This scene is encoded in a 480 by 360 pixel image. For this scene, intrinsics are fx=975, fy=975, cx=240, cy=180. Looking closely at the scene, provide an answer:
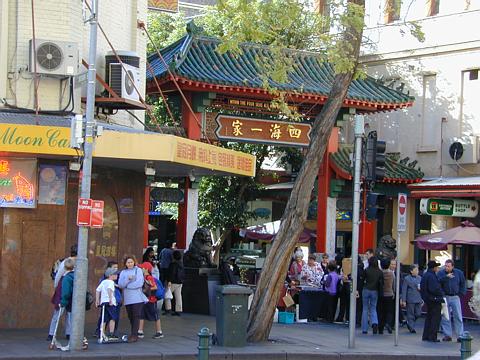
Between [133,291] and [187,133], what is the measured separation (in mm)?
9696

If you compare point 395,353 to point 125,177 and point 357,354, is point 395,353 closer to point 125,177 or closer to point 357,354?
point 357,354

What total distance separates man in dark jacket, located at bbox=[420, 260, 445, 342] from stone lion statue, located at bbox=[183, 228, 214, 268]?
5922mm

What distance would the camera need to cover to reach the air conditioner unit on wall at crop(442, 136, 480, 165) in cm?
3177

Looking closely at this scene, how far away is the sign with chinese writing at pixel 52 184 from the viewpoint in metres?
19.6

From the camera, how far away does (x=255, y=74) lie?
28266mm

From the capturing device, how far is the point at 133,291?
17.6m

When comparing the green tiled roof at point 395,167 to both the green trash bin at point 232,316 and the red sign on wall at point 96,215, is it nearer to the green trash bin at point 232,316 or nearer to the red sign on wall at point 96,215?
the green trash bin at point 232,316

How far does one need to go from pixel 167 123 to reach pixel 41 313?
14.9 metres

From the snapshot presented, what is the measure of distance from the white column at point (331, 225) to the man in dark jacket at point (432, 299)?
9243mm

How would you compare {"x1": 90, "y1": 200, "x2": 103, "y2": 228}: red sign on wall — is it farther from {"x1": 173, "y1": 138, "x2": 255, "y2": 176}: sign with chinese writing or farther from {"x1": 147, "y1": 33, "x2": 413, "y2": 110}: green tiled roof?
{"x1": 147, "y1": 33, "x2": 413, "y2": 110}: green tiled roof

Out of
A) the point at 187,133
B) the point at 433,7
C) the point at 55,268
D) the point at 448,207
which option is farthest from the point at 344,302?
the point at 433,7

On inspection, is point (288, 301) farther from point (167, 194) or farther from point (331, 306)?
point (167, 194)

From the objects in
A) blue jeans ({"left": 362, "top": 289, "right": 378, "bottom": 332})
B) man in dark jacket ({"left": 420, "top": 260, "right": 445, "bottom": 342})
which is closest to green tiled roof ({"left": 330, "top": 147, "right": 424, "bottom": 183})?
blue jeans ({"left": 362, "top": 289, "right": 378, "bottom": 332})

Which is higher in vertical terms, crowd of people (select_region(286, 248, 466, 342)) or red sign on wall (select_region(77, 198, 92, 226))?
red sign on wall (select_region(77, 198, 92, 226))
